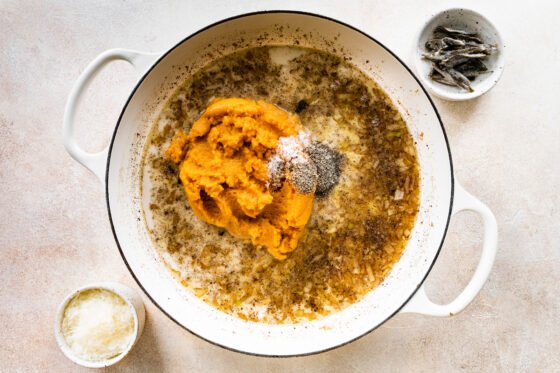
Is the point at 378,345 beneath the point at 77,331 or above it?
beneath

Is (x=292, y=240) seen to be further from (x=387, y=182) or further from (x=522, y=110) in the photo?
(x=522, y=110)

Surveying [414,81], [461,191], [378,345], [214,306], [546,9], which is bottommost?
[378,345]

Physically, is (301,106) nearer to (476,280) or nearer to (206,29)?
(206,29)

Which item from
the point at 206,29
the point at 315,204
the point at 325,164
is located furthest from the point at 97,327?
the point at 206,29

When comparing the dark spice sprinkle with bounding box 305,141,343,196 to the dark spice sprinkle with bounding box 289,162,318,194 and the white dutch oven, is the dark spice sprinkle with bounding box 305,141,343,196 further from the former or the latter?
the white dutch oven

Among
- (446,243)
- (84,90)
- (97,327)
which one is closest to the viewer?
(84,90)

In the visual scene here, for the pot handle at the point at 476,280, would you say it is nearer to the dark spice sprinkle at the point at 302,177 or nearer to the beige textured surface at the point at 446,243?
the beige textured surface at the point at 446,243

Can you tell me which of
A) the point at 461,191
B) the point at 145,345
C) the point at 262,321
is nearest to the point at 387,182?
the point at 461,191
